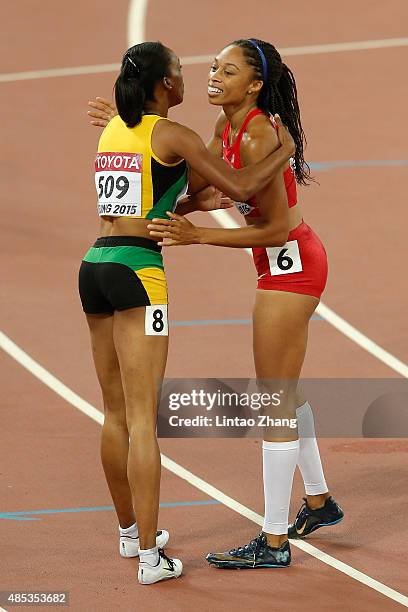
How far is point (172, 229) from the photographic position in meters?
6.41

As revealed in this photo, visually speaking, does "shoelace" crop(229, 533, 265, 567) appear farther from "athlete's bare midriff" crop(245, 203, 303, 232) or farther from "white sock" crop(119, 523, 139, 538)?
"athlete's bare midriff" crop(245, 203, 303, 232)

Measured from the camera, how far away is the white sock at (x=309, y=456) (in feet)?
23.6

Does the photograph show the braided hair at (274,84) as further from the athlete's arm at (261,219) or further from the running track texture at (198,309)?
the running track texture at (198,309)

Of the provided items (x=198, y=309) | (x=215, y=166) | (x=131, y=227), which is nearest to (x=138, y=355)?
(x=131, y=227)

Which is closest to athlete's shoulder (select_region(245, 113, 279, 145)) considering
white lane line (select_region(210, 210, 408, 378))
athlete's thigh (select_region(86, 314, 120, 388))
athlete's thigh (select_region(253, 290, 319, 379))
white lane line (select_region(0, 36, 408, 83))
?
athlete's thigh (select_region(253, 290, 319, 379))

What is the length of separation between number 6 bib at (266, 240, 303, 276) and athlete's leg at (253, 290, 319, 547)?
0.39ft

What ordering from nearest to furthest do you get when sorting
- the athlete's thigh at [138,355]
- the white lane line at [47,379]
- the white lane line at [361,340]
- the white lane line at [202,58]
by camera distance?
the athlete's thigh at [138,355] < the white lane line at [47,379] < the white lane line at [361,340] < the white lane line at [202,58]

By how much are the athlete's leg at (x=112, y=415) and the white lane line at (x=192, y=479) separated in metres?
0.92

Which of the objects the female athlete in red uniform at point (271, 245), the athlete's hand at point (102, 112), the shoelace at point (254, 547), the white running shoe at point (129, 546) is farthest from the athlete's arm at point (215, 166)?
the white running shoe at point (129, 546)

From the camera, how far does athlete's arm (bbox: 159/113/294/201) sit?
20.8 feet

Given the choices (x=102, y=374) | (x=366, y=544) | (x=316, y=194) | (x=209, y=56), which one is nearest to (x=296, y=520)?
(x=366, y=544)

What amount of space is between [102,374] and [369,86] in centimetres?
963

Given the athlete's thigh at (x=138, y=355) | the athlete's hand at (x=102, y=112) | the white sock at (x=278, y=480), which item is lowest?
the white sock at (x=278, y=480)

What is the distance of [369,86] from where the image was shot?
1563 centimetres
